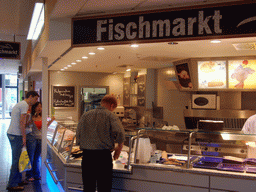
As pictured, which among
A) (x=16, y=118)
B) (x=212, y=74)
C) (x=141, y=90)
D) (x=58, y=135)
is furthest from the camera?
(x=141, y=90)

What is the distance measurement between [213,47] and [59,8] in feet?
7.70

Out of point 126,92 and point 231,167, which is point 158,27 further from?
point 126,92

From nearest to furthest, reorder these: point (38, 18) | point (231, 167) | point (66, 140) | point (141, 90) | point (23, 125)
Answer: point (231, 167)
point (66, 140)
point (23, 125)
point (38, 18)
point (141, 90)

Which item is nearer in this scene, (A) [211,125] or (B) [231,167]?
(B) [231,167]

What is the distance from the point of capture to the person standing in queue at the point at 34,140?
19.1 ft

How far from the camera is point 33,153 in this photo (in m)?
5.86

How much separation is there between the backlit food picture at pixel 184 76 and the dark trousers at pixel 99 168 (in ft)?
10.5

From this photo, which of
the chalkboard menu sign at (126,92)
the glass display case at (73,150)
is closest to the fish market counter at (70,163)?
the glass display case at (73,150)

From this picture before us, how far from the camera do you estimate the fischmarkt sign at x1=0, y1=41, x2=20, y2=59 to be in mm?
8062

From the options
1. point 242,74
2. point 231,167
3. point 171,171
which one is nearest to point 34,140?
point 171,171

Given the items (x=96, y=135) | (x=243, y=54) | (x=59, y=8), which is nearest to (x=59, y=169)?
(x=96, y=135)

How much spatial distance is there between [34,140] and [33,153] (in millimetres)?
256

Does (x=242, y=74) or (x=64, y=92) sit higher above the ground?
(x=242, y=74)

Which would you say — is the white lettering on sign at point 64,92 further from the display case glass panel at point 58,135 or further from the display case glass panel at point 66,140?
the display case glass panel at point 66,140
